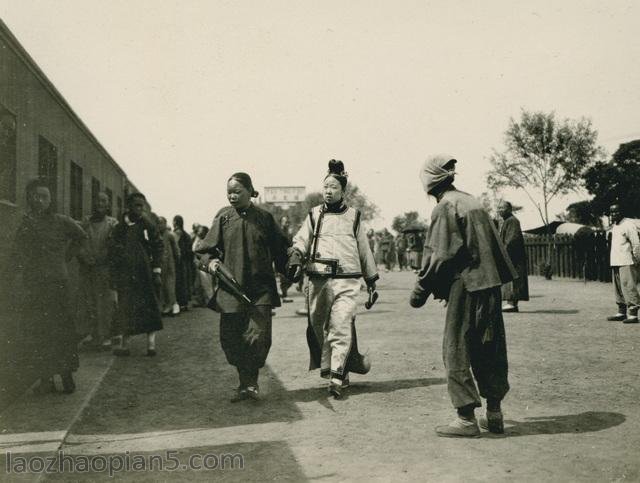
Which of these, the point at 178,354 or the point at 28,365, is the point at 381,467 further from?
the point at 178,354

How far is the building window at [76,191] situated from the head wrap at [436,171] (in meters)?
9.16

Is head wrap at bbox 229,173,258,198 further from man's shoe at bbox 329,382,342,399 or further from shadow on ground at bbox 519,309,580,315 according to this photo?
shadow on ground at bbox 519,309,580,315

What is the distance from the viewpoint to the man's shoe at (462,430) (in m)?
4.65

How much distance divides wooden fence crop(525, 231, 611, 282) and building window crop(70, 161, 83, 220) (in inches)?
527

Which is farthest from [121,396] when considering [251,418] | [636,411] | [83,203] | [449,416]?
[83,203]

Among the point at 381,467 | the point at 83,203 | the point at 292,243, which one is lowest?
the point at 381,467

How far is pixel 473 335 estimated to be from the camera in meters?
4.74

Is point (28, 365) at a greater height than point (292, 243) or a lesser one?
lesser

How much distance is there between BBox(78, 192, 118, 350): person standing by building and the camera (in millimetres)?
9000

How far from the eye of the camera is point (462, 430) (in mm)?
4652

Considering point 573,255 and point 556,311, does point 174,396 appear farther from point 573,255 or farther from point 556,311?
point 573,255

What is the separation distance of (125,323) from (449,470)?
5465mm

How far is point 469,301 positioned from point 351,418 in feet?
4.34

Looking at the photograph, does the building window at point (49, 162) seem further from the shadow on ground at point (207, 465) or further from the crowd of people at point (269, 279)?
the shadow on ground at point (207, 465)
